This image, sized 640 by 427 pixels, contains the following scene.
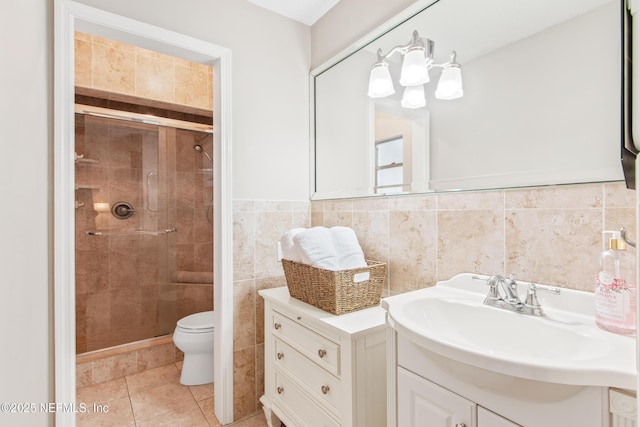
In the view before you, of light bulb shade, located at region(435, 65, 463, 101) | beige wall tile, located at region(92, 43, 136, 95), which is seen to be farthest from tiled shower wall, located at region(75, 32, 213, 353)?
light bulb shade, located at region(435, 65, 463, 101)

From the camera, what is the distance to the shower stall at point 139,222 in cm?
217

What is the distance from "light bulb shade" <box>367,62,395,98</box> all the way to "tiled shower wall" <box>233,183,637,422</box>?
54cm

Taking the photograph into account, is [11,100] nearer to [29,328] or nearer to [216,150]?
[29,328]

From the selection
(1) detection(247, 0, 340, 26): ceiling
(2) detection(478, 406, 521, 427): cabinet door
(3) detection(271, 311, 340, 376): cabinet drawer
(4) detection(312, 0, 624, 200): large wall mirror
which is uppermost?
(1) detection(247, 0, 340, 26): ceiling

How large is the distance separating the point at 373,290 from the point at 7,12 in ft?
4.31

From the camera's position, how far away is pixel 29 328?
41 cm

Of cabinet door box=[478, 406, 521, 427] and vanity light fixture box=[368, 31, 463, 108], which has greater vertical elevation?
vanity light fixture box=[368, 31, 463, 108]

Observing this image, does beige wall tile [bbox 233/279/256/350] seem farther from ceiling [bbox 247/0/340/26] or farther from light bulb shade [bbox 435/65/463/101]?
ceiling [bbox 247/0/340/26]

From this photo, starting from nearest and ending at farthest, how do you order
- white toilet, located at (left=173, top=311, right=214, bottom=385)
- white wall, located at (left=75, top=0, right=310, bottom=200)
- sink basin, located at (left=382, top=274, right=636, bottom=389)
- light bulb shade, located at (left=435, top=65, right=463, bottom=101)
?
sink basin, located at (left=382, top=274, right=636, bottom=389), light bulb shade, located at (left=435, top=65, right=463, bottom=101), white wall, located at (left=75, top=0, right=310, bottom=200), white toilet, located at (left=173, top=311, right=214, bottom=385)

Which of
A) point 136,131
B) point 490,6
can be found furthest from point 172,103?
point 490,6

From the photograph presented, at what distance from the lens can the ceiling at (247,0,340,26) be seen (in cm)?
174

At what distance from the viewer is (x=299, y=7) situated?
5.87 ft

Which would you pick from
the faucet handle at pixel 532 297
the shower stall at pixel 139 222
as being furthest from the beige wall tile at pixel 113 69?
the faucet handle at pixel 532 297

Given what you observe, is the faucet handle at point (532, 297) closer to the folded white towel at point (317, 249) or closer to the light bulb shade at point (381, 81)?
the folded white towel at point (317, 249)
